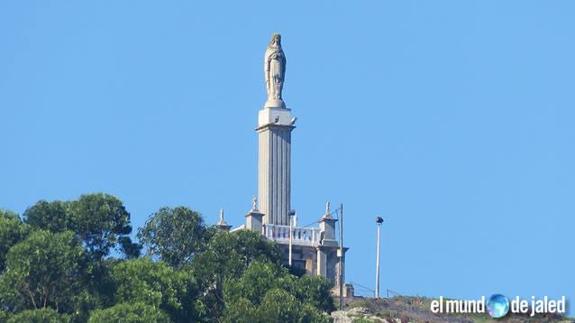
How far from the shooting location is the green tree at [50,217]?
17075cm

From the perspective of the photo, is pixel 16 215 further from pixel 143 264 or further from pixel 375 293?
pixel 375 293

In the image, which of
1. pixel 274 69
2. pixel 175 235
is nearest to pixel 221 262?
pixel 175 235

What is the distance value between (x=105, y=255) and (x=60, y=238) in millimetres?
6267

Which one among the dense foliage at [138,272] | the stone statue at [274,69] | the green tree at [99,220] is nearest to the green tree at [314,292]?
the dense foliage at [138,272]

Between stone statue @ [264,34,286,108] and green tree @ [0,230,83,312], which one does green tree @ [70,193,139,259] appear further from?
stone statue @ [264,34,286,108]

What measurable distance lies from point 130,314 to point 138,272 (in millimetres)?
5481

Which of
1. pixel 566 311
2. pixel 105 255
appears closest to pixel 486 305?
pixel 566 311

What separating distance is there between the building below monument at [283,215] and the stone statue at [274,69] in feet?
0.31

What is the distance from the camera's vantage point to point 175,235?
17500 cm

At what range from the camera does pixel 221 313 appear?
6722 inches

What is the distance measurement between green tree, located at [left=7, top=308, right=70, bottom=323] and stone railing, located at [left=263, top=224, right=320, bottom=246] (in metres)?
21.7

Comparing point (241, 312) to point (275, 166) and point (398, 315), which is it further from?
point (275, 166)

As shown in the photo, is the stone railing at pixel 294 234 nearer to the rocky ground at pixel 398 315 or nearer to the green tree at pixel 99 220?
the rocky ground at pixel 398 315

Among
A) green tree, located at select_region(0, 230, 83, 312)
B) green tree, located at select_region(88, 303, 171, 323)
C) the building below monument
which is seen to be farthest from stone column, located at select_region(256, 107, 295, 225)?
green tree, located at select_region(88, 303, 171, 323)
